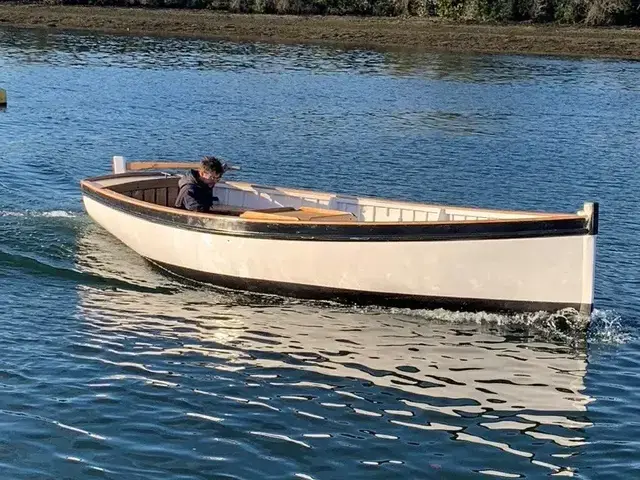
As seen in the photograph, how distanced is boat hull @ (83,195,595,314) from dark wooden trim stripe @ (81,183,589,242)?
0.05m

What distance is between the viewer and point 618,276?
17969mm

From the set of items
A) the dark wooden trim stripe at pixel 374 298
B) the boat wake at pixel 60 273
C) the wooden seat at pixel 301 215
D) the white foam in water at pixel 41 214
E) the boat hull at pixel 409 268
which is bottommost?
the boat wake at pixel 60 273

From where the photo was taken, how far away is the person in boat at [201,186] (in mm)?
17203

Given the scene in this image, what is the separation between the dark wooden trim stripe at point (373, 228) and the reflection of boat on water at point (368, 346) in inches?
43.6

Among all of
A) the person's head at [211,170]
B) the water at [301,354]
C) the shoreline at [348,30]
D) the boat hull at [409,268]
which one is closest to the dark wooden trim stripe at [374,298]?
the boat hull at [409,268]

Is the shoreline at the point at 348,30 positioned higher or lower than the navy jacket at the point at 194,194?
higher

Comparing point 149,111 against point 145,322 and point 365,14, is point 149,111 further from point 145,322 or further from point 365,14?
point 365,14

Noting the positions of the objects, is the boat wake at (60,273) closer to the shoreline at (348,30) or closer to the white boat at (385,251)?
the white boat at (385,251)

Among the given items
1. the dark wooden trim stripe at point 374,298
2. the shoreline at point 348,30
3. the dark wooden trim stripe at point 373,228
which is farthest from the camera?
the shoreline at point 348,30

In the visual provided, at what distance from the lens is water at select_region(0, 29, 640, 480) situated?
11.3m

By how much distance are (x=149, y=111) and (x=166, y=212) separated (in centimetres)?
1940

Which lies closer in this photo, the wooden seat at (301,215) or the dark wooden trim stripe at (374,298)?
the dark wooden trim stripe at (374,298)

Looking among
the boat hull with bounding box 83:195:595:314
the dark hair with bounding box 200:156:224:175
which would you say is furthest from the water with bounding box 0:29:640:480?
the dark hair with bounding box 200:156:224:175

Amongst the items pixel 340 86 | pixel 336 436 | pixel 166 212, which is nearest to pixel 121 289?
pixel 166 212
